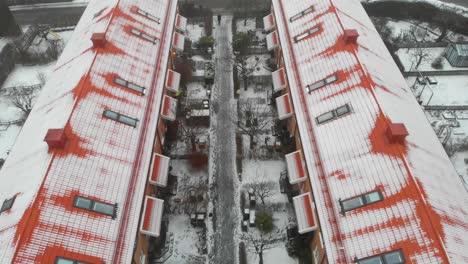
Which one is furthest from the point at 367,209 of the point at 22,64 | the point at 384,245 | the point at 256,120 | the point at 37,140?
the point at 22,64

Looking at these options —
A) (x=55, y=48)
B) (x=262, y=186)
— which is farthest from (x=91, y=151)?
(x=55, y=48)

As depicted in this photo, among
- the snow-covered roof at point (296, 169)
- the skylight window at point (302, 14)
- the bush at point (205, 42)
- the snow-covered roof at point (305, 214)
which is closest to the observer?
the snow-covered roof at point (305, 214)

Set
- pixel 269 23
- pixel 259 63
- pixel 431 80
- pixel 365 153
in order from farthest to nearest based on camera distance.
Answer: pixel 259 63 → pixel 269 23 → pixel 431 80 → pixel 365 153

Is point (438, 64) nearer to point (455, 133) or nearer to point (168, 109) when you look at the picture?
point (455, 133)

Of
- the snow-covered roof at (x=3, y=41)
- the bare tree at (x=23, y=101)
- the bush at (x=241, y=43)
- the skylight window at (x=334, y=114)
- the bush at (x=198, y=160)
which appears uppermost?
the snow-covered roof at (x=3, y=41)

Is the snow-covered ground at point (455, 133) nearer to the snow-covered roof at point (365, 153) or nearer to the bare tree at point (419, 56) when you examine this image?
the bare tree at point (419, 56)

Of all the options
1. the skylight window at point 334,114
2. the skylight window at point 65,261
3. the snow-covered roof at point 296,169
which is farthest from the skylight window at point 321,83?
the skylight window at point 65,261
